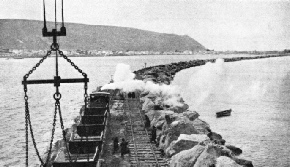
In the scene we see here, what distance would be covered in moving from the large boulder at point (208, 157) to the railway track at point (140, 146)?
266cm

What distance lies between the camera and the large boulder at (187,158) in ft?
51.0

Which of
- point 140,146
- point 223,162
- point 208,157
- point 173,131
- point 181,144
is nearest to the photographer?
point 223,162

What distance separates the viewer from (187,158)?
15836 mm

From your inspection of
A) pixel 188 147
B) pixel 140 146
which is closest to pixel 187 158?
pixel 188 147

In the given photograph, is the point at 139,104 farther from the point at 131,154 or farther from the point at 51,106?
the point at 51,106

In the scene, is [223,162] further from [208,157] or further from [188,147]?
[188,147]

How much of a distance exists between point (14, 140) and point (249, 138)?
77.2 feet

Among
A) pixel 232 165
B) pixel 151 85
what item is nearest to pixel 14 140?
pixel 151 85

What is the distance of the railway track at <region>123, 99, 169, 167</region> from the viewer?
17625 millimetres

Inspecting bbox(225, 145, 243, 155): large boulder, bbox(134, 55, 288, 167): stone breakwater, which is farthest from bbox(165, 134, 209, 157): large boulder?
bbox(225, 145, 243, 155): large boulder

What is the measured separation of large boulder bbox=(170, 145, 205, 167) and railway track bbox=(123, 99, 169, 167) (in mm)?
1224

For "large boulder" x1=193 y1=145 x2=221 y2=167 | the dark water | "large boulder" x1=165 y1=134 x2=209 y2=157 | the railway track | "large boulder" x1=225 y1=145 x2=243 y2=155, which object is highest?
"large boulder" x1=193 y1=145 x2=221 y2=167

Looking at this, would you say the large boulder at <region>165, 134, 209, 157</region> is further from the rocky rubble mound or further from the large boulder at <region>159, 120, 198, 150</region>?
the large boulder at <region>159, 120, 198, 150</region>

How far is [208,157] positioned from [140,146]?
6.33 metres
